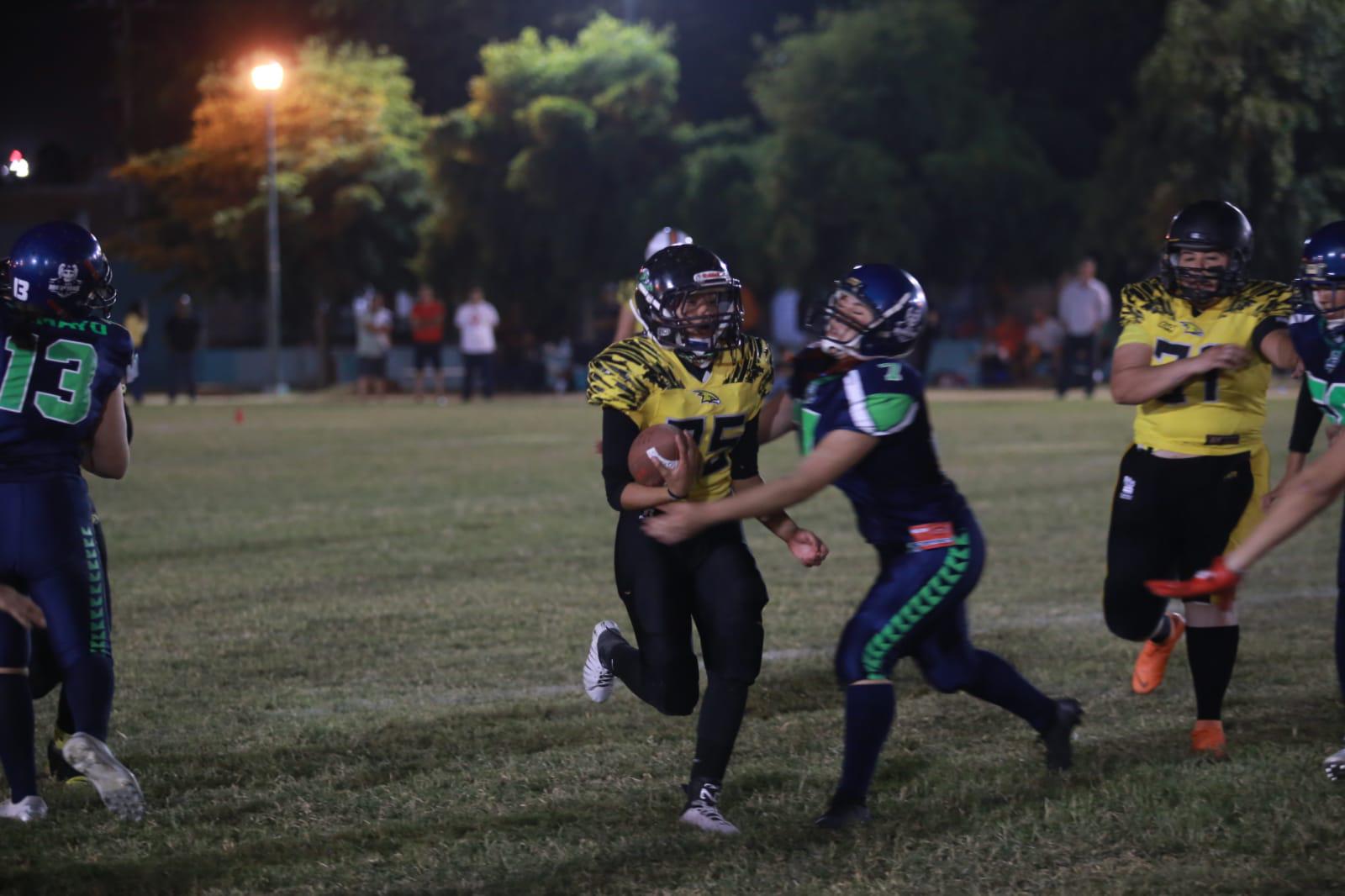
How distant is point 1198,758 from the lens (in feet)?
17.1

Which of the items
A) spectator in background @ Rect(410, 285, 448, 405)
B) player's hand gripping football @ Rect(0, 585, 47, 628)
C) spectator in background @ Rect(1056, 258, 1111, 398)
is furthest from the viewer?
spectator in background @ Rect(410, 285, 448, 405)

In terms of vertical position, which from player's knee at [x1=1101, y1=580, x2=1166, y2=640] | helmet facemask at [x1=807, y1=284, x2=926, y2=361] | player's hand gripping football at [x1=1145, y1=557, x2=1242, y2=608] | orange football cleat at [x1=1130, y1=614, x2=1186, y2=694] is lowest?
orange football cleat at [x1=1130, y1=614, x2=1186, y2=694]

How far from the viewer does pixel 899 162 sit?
120ft

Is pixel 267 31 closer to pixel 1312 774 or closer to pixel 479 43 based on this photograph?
pixel 479 43

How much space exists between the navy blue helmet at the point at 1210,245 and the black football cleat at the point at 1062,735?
152 centimetres

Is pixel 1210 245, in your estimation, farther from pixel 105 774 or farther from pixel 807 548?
pixel 105 774

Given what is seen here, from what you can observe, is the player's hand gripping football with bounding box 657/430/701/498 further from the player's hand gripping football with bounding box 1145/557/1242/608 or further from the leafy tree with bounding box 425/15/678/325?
the leafy tree with bounding box 425/15/678/325

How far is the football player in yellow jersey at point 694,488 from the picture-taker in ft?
15.4

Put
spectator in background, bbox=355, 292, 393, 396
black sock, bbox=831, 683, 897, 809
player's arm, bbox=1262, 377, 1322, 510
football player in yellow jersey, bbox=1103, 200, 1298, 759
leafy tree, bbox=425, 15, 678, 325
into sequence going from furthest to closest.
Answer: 1. leafy tree, bbox=425, 15, 678, 325
2. spectator in background, bbox=355, 292, 393, 396
3. player's arm, bbox=1262, 377, 1322, 510
4. football player in yellow jersey, bbox=1103, 200, 1298, 759
5. black sock, bbox=831, 683, 897, 809

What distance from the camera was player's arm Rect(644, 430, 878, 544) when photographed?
4488 millimetres

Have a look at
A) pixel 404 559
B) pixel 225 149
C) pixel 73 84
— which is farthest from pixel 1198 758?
pixel 73 84

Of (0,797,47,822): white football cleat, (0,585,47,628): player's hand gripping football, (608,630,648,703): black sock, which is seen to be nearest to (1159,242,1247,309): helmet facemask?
(608,630,648,703): black sock

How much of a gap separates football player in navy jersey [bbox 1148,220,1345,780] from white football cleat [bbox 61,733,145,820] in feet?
9.62

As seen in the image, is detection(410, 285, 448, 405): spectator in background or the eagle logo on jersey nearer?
the eagle logo on jersey
